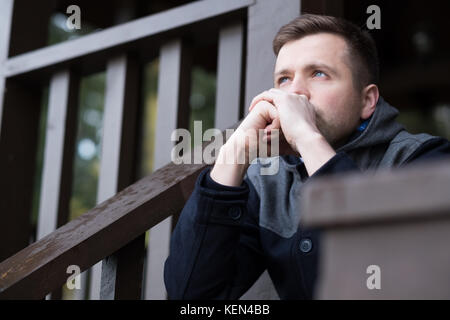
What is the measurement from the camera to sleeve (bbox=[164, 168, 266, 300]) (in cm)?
147

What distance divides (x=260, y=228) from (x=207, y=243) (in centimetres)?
29

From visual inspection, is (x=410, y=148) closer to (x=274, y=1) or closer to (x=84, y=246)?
(x=274, y=1)

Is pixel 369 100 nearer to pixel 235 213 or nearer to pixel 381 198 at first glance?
pixel 235 213

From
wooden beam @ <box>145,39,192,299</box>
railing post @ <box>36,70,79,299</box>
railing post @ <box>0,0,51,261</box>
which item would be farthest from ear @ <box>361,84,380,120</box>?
railing post @ <box>0,0,51,261</box>

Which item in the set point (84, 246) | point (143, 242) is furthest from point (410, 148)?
point (84, 246)

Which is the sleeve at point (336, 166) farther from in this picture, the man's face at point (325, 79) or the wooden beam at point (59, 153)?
the wooden beam at point (59, 153)

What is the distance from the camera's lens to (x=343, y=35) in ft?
5.96

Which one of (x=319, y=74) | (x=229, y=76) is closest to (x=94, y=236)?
(x=319, y=74)

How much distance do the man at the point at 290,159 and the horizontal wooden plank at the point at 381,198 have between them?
70 centimetres

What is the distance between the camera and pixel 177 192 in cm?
162

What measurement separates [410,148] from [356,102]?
0.27 meters

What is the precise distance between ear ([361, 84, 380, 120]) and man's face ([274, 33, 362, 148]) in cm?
3

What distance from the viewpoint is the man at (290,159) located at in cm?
148

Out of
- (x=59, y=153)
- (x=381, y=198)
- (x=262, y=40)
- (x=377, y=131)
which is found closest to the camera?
(x=381, y=198)
